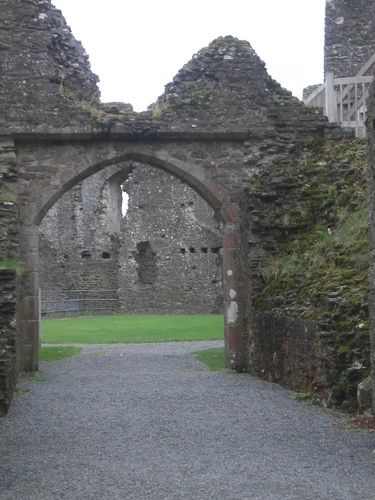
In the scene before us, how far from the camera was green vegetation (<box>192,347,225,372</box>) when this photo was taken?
11727mm

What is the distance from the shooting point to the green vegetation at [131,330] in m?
16.9

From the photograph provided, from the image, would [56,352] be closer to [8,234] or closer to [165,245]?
[8,234]

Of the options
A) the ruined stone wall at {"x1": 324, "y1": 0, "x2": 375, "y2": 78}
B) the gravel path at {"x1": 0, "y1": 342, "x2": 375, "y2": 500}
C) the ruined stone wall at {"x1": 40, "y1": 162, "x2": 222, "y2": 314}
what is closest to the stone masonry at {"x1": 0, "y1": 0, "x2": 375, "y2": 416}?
the gravel path at {"x1": 0, "y1": 342, "x2": 375, "y2": 500}

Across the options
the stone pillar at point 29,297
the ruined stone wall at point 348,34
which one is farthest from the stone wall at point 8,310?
the ruined stone wall at point 348,34

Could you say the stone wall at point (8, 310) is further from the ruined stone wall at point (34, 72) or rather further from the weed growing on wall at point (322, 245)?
the weed growing on wall at point (322, 245)

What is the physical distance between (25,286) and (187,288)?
15.3 metres

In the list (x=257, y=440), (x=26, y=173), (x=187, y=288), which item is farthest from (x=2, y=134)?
(x=187, y=288)

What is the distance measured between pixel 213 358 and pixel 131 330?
6.73m

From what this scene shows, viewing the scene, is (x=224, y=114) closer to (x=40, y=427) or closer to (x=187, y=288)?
(x=40, y=427)

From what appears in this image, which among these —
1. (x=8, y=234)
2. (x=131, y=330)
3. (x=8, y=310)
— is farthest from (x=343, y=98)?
(x=131, y=330)

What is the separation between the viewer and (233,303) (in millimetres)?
11586

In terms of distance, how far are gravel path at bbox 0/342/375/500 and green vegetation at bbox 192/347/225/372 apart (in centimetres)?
254

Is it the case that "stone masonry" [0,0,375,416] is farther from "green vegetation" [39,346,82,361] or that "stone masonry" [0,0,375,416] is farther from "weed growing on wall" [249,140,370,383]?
"green vegetation" [39,346,82,361]

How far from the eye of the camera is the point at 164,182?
1059 inches
